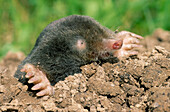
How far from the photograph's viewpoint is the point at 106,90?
179 centimetres

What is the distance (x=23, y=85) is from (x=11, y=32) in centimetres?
296

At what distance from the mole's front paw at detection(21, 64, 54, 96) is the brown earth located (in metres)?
0.05

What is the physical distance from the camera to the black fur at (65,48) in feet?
6.92

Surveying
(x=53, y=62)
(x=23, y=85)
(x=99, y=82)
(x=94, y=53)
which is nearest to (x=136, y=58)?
(x=94, y=53)

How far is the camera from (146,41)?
329 cm

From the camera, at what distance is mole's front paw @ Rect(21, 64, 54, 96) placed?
186cm

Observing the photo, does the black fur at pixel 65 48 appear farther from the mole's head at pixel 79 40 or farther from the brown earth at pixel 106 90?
the brown earth at pixel 106 90

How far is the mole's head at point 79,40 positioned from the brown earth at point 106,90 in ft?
0.51

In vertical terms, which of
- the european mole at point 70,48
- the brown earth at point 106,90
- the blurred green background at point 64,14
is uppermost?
the blurred green background at point 64,14

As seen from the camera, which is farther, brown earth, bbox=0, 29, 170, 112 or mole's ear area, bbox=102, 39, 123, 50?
mole's ear area, bbox=102, 39, 123, 50

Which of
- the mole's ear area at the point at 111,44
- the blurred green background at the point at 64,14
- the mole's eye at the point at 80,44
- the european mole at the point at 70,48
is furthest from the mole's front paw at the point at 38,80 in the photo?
the blurred green background at the point at 64,14

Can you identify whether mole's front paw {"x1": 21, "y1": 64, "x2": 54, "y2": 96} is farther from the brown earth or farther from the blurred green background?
the blurred green background

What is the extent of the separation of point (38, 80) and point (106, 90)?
53cm

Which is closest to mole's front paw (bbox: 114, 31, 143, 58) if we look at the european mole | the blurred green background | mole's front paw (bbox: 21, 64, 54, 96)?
the european mole
